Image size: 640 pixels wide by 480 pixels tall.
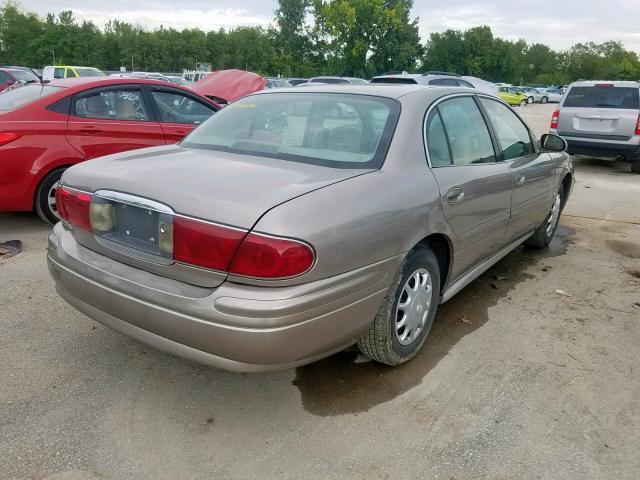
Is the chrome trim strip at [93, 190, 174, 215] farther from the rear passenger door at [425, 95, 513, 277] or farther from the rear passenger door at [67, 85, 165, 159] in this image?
the rear passenger door at [67, 85, 165, 159]

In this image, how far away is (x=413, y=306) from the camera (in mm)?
2895

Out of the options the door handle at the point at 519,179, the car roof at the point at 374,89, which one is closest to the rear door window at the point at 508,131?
the door handle at the point at 519,179

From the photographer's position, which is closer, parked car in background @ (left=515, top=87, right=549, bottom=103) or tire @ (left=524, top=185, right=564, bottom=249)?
tire @ (left=524, top=185, right=564, bottom=249)

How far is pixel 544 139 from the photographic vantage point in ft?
14.6

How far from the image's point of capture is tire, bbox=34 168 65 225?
518cm

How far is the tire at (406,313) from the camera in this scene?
265cm

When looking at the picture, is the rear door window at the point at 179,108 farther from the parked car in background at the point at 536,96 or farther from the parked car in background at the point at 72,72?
the parked car in background at the point at 536,96

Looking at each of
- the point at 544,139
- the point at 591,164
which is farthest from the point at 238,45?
the point at 544,139

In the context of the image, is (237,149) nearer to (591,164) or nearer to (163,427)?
(163,427)

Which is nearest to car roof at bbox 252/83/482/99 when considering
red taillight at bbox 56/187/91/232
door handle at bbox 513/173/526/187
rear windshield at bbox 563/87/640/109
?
door handle at bbox 513/173/526/187

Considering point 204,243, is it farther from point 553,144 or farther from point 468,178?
point 553,144

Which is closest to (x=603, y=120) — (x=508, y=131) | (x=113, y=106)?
(x=508, y=131)

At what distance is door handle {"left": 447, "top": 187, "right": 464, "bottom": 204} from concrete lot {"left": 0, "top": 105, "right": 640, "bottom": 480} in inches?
36.1

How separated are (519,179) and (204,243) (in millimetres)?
2595
